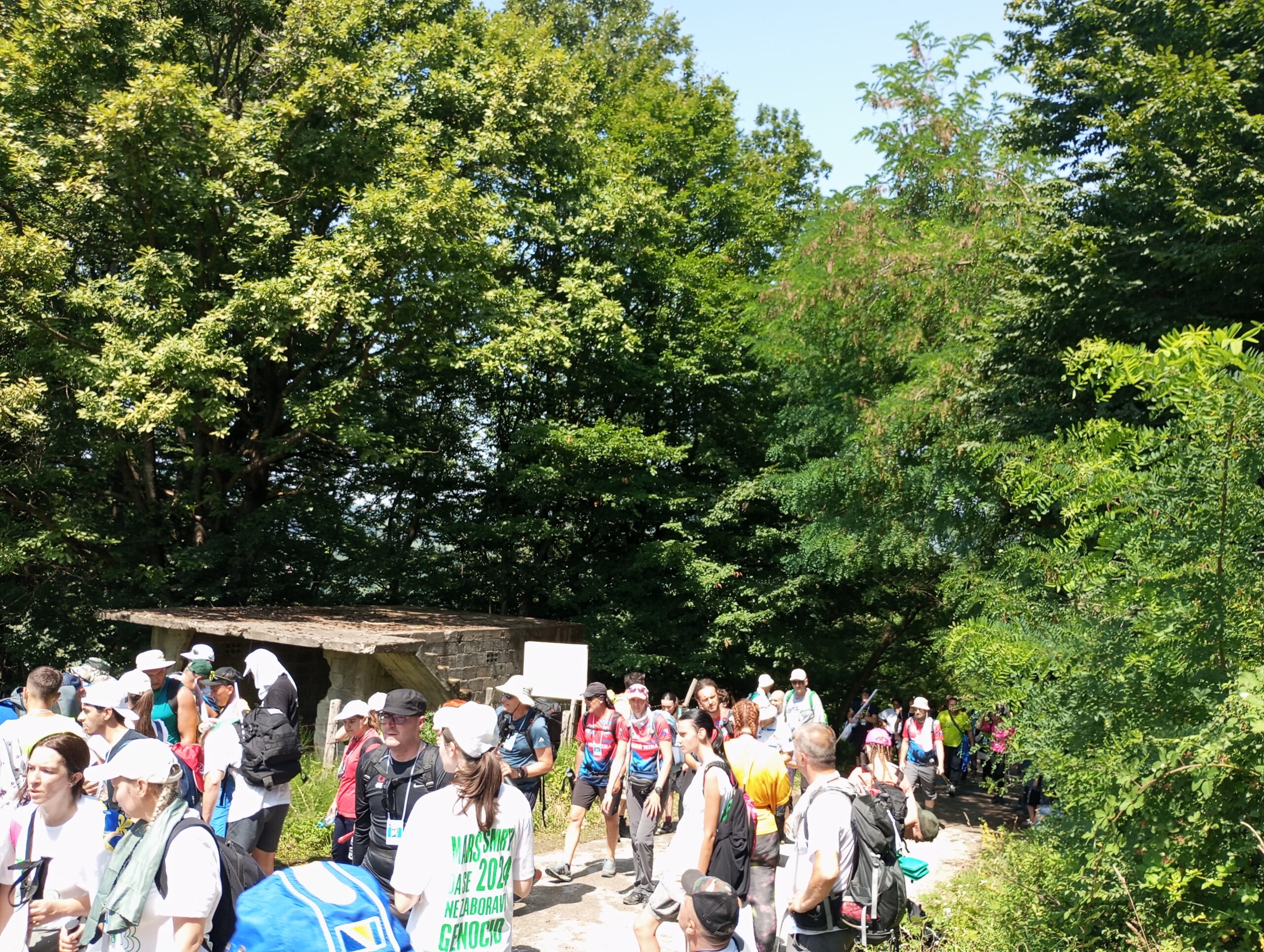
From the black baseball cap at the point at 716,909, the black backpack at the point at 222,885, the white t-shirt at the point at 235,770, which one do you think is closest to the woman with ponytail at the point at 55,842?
the black backpack at the point at 222,885

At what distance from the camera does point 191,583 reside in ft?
56.0

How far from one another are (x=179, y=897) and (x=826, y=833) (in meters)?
2.88

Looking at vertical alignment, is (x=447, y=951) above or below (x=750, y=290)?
below

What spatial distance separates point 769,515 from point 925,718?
984cm

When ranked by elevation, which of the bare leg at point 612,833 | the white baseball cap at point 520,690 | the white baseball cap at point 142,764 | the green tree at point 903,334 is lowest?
the bare leg at point 612,833

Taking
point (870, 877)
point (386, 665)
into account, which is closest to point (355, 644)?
point (386, 665)

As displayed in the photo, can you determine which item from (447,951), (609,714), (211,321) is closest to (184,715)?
(609,714)

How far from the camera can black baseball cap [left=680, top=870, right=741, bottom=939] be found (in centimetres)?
394

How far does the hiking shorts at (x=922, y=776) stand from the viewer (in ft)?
37.2

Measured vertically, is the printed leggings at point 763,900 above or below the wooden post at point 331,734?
above

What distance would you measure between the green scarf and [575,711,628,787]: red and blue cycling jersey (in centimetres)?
564

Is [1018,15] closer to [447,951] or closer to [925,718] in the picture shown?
[925,718]

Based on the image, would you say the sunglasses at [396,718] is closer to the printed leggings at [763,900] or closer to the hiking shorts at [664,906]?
the hiking shorts at [664,906]

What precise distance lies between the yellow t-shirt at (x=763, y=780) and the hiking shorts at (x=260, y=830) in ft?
10.3
